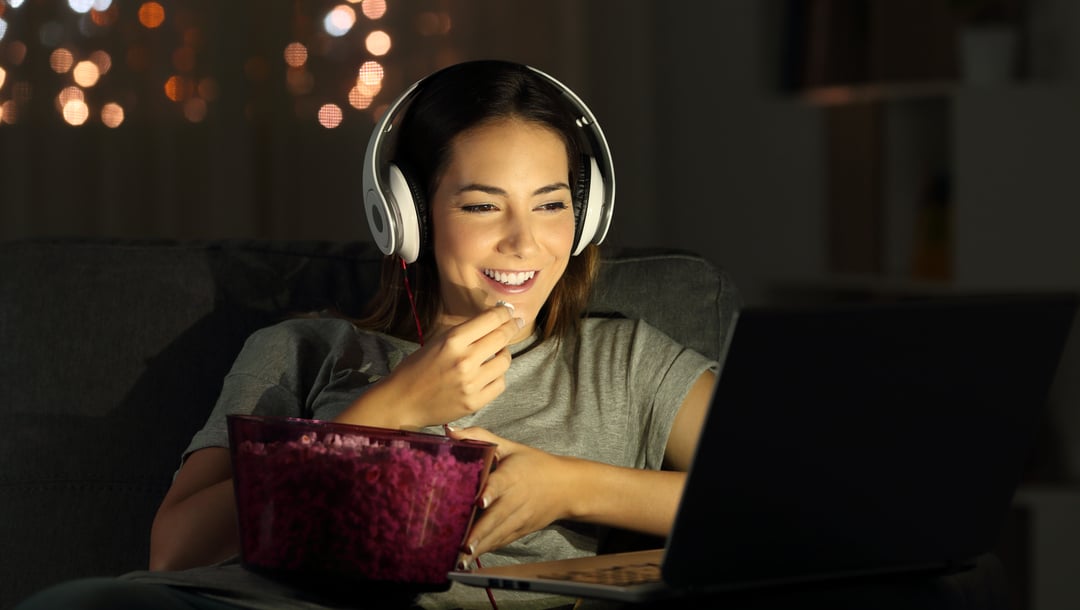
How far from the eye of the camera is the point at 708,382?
1449 millimetres

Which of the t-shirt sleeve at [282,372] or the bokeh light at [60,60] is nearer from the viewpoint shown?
the t-shirt sleeve at [282,372]

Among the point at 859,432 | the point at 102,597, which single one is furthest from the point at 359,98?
the point at 859,432

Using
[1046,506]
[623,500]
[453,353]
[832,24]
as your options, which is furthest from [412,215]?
[832,24]

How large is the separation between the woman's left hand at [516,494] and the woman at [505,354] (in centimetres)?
2

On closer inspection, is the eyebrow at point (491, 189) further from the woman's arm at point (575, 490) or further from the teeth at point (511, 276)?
the woman's arm at point (575, 490)

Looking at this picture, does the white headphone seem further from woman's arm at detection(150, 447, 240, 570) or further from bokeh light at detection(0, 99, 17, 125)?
bokeh light at detection(0, 99, 17, 125)

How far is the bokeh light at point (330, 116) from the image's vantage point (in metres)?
3.39

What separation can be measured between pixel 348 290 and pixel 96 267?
0.32 metres

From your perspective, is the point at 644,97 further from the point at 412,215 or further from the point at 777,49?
the point at 412,215

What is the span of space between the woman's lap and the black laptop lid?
0.41m

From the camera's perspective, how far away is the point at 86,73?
3.24 meters

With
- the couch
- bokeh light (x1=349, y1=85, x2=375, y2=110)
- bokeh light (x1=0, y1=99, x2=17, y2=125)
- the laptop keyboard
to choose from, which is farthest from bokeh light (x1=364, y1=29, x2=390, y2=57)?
the laptop keyboard

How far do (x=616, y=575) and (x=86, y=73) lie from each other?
2.68m

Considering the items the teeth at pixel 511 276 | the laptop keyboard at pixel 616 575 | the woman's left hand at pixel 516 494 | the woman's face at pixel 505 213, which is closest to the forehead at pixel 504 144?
the woman's face at pixel 505 213
